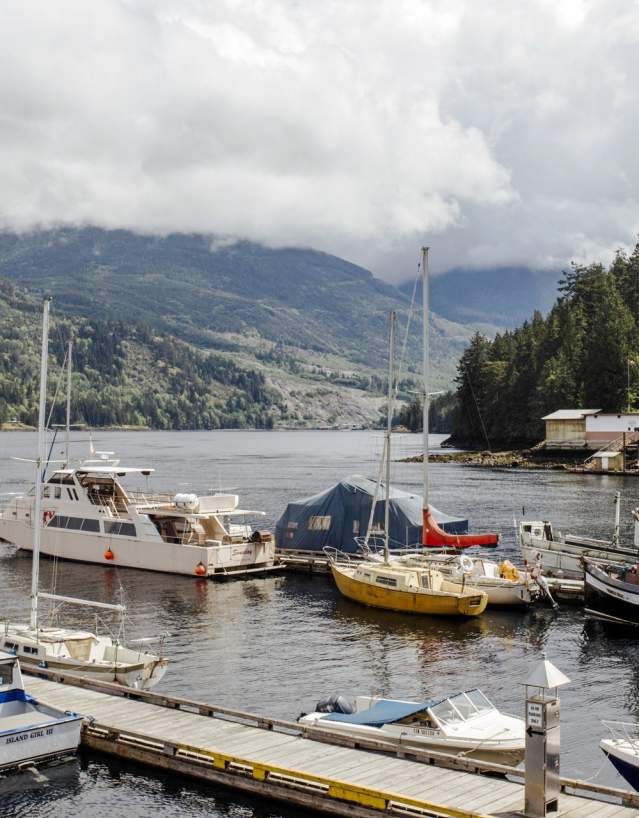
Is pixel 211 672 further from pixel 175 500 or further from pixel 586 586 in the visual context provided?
pixel 175 500

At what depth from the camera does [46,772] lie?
28969 mm

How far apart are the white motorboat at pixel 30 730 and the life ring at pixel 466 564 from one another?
1107 inches

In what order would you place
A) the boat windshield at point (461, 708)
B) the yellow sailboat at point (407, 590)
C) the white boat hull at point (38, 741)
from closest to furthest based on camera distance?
the white boat hull at point (38, 741) → the boat windshield at point (461, 708) → the yellow sailboat at point (407, 590)

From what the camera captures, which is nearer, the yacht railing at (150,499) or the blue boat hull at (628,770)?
the blue boat hull at (628,770)

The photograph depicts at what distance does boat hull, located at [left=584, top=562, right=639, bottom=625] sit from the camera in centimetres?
4728

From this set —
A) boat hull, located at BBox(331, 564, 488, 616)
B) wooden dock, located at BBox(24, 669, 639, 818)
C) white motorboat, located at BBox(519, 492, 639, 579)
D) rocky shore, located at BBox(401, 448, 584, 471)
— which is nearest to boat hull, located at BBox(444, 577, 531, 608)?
boat hull, located at BBox(331, 564, 488, 616)

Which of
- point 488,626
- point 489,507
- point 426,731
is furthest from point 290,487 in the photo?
point 426,731

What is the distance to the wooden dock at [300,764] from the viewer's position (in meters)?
→ 23.8

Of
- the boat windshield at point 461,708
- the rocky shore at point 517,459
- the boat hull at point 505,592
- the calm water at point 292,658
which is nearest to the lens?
the calm water at point 292,658

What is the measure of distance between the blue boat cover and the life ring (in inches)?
896

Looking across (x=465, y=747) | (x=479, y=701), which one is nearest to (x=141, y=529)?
(x=479, y=701)

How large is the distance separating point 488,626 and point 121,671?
21026 mm

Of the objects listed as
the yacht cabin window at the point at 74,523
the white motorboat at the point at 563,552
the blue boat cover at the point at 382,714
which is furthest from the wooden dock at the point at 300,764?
the yacht cabin window at the point at 74,523

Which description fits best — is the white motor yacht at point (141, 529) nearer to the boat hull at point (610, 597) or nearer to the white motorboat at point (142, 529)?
the white motorboat at point (142, 529)
